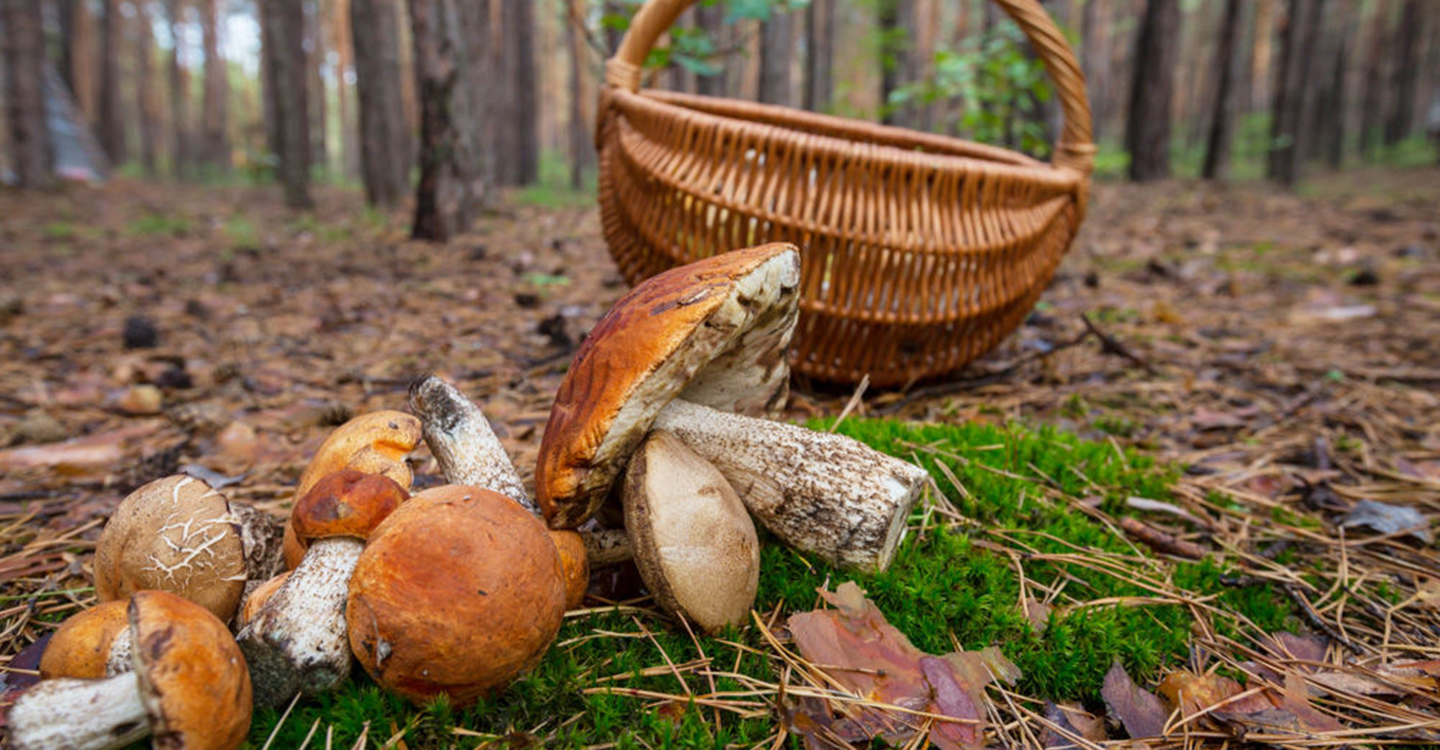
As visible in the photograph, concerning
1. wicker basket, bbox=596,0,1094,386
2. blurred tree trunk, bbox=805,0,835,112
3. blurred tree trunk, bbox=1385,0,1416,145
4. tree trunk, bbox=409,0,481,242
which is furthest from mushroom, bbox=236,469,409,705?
blurred tree trunk, bbox=1385,0,1416,145

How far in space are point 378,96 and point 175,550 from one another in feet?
30.0

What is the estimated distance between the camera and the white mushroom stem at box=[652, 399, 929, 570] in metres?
1.54

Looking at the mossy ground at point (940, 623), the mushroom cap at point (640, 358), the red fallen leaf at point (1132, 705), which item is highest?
the mushroom cap at point (640, 358)

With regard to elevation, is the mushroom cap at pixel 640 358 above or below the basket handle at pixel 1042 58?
below

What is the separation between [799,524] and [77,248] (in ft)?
26.7

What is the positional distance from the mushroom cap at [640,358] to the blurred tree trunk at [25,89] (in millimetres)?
13194

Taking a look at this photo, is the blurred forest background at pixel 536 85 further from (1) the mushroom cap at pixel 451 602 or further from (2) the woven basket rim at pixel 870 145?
(1) the mushroom cap at pixel 451 602

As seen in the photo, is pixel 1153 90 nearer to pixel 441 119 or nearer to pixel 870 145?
pixel 441 119

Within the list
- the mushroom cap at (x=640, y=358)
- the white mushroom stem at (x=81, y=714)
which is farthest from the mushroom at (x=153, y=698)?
the mushroom cap at (x=640, y=358)

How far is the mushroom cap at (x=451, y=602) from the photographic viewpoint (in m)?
1.12

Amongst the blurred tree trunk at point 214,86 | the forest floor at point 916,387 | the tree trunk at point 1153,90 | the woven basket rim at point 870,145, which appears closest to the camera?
the forest floor at point 916,387

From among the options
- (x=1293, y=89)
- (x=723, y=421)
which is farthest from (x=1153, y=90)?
(x=723, y=421)

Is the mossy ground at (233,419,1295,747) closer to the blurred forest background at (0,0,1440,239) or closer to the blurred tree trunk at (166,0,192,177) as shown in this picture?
the blurred forest background at (0,0,1440,239)

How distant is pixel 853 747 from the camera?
1246 millimetres
